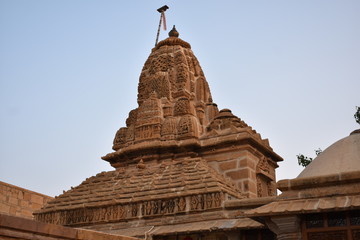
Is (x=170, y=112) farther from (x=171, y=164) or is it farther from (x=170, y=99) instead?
(x=171, y=164)

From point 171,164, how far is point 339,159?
230 inches

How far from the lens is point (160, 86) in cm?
1695

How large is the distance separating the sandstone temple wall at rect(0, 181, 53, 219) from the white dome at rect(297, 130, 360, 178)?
12.2 m

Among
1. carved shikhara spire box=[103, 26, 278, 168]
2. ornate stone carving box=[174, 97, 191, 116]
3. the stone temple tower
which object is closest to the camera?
the stone temple tower

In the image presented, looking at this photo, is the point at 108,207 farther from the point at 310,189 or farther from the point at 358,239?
the point at 358,239

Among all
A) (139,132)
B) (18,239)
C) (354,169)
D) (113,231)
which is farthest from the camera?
(139,132)

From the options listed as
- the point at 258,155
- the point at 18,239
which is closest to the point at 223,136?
the point at 258,155

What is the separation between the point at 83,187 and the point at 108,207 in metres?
2.23

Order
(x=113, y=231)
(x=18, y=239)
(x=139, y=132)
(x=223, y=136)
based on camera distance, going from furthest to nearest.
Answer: (x=139, y=132), (x=223, y=136), (x=113, y=231), (x=18, y=239)

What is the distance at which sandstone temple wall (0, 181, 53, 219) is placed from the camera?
56.6ft

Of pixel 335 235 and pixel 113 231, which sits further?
pixel 113 231

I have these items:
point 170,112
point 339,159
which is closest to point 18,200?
point 170,112

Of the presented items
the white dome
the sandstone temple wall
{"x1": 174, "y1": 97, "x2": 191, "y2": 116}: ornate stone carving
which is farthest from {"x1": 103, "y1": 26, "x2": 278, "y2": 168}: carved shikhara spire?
the white dome

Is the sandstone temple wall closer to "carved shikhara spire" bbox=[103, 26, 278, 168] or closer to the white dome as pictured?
"carved shikhara spire" bbox=[103, 26, 278, 168]
